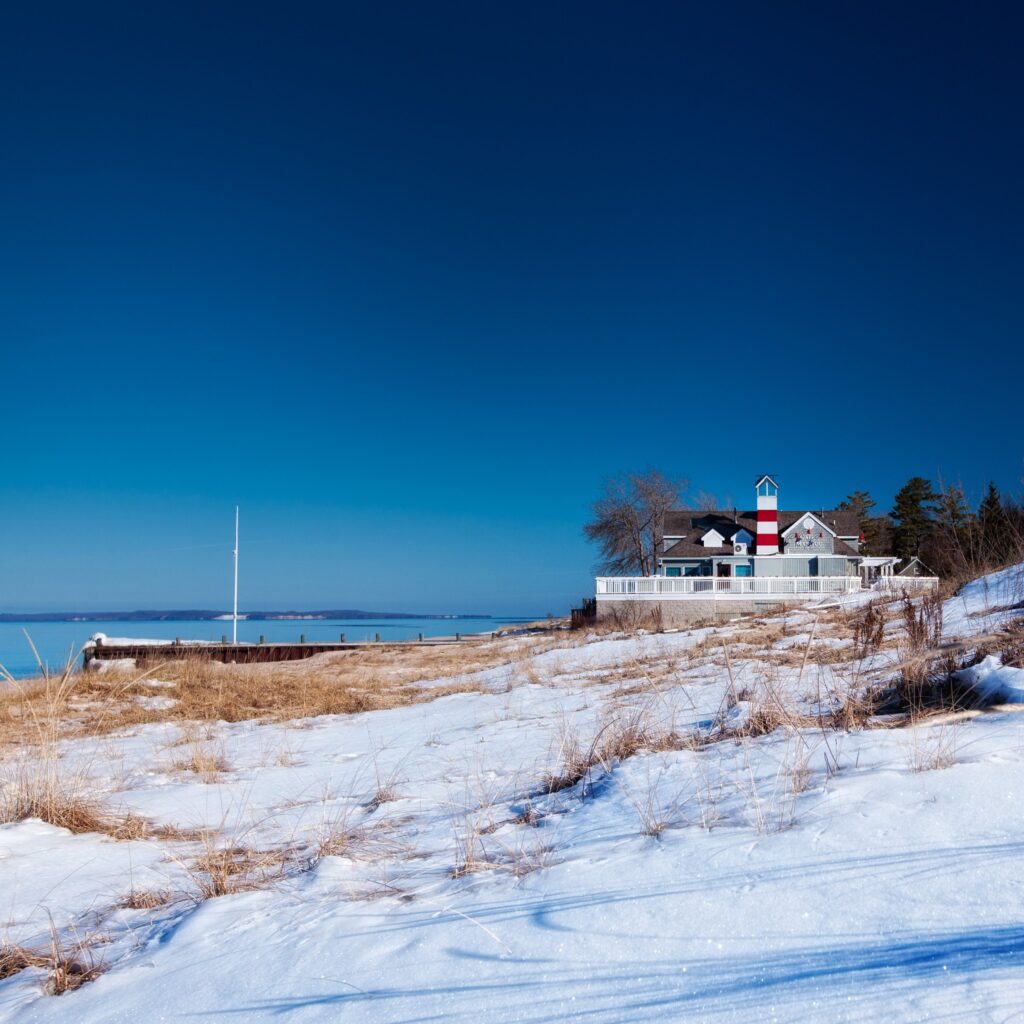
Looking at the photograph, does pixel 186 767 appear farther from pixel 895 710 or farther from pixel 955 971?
pixel 955 971

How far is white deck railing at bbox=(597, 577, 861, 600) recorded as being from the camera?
26953mm

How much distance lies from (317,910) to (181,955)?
0.37 meters

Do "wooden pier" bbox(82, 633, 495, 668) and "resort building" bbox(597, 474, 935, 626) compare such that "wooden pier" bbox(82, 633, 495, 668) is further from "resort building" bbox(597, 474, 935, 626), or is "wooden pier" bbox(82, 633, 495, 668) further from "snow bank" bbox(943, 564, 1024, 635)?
"snow bank" bbox(943, 564, 1024, 635)

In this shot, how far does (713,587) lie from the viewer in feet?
89.9

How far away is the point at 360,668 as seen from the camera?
1711cm

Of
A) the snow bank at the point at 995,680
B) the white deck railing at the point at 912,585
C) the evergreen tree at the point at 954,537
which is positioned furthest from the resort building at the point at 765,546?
the snow bank at the point at 995,680

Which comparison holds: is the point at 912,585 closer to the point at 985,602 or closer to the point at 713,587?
the point at 985,602

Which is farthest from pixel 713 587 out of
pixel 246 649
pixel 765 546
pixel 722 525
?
pixel 246 649

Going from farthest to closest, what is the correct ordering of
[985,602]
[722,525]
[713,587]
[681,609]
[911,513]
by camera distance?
[911,513] → [722,525] → [713,587] → [681,609] → [985,602]

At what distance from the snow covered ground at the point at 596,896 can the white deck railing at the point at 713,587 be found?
2355cm

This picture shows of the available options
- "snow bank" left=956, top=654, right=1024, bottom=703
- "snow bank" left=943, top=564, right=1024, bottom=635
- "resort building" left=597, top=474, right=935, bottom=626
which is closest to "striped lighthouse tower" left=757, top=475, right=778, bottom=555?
"resort building" left=597, top=474, right=935, bottom=626

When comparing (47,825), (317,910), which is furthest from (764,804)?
(47,825)

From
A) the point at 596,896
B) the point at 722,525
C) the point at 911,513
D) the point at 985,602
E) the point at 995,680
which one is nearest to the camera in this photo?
the point at 596,896

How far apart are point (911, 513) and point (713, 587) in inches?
1195
